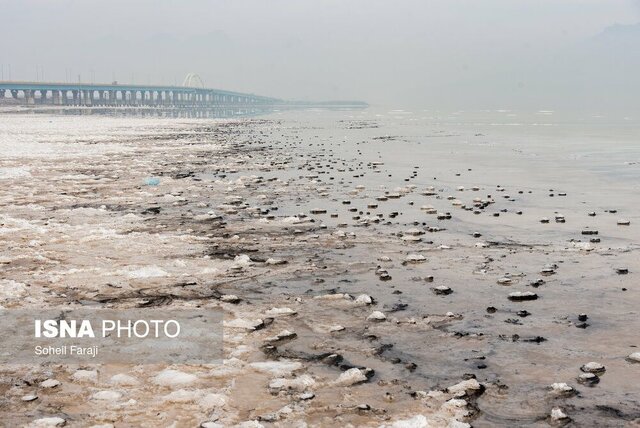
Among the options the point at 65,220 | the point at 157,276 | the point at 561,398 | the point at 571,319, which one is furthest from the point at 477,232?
the point at 65,220

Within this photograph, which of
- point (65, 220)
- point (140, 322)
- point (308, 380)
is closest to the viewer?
point (308, 380)

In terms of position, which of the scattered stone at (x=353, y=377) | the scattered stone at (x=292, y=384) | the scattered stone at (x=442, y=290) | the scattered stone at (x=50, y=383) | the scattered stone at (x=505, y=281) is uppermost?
the scattered stone at (x=505, y=281)

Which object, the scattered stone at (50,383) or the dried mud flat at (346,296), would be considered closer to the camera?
the dried mud flat at (346,296)

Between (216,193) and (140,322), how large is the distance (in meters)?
12.6

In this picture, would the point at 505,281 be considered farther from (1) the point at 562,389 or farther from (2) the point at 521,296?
(1) the point at 562,389

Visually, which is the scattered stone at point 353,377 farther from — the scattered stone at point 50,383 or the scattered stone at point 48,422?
the scattered stone at point 50,383

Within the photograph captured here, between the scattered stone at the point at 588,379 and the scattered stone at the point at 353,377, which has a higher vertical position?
the scattered stone at the point at 588,379

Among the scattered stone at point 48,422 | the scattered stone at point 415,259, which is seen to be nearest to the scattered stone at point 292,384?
the scattered stone at point 48,422

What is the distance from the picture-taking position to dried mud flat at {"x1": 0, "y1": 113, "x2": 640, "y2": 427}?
19.9 feet

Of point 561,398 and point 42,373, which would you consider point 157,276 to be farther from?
point 561,398

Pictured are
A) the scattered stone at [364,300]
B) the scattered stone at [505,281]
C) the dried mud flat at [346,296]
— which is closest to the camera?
the dried mud flat at [346,296]

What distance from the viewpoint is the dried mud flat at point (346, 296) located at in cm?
607

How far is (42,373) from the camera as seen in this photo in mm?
6742

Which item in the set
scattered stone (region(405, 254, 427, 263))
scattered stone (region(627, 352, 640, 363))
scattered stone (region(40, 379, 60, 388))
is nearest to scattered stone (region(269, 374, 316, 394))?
scattered stone (region(40, 379, 60, 388))
